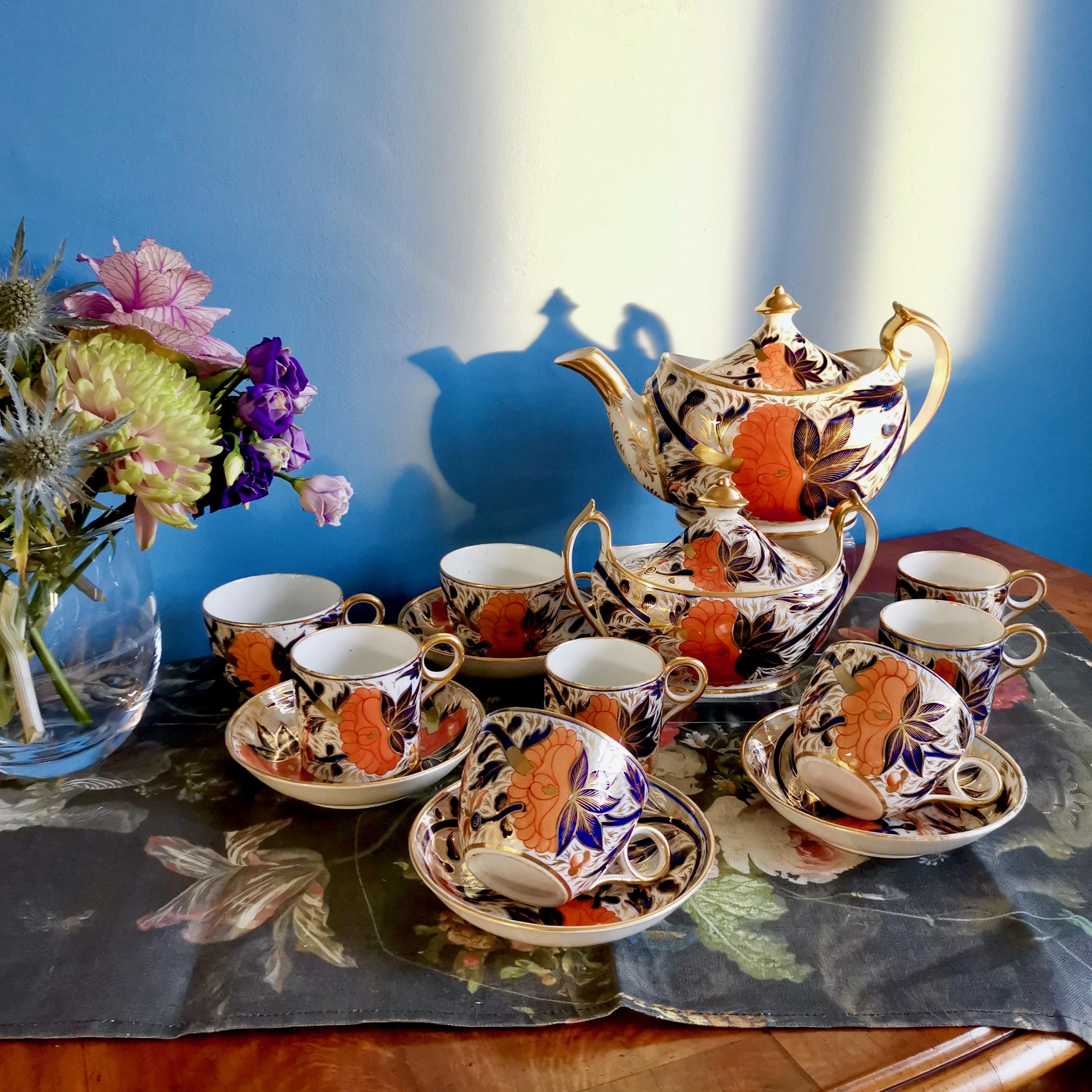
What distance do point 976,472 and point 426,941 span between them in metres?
0.95

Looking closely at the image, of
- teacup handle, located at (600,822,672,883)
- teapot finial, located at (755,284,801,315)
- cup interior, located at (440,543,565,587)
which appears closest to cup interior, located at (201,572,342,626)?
cup interior, located at (440,543,565,587)

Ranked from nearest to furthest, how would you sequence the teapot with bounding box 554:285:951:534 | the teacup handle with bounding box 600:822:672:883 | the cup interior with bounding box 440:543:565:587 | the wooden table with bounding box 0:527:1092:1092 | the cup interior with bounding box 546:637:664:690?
the wooden table with bounding box 0:527:1092:1092 → the teacup handle with bounding box 600:822:672:883 → the cup interior with bounding box 546:637:664:690 → the teapot with bounding box 554:285:951:534 → the cup interior with bounding box 440:543:565:587

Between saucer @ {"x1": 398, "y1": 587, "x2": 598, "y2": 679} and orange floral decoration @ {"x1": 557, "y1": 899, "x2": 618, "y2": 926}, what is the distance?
0.24 metres

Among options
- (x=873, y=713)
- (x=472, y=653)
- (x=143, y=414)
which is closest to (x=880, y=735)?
(x=873, y=713)

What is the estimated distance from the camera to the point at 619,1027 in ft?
1.49

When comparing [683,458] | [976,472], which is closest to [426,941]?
[683,458]

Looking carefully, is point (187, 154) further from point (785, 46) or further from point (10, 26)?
point (785, 46)

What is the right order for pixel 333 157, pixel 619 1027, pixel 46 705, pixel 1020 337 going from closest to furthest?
pixel 619 1027, pixel 46 705, pixel 333 157, pixel 1020 337

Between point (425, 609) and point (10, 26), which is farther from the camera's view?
point (425, 609)

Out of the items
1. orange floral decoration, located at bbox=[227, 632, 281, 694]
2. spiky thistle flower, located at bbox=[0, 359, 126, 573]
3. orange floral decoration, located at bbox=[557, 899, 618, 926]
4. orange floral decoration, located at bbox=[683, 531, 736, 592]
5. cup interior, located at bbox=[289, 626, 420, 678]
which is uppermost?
spiky thistle flower, located at bbox=[0, 359, 126, 573]

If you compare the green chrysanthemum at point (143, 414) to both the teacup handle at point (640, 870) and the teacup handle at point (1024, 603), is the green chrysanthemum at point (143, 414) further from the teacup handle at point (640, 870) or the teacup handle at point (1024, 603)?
the teacup handle at point (1024, 603)

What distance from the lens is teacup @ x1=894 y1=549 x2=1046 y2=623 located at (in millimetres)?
734

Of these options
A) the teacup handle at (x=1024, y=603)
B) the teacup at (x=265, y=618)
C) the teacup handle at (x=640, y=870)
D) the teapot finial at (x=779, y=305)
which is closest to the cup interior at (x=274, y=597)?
the teacup at (x=265, y=618)

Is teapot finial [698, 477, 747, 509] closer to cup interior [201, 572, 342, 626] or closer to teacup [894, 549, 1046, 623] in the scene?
Result: teacup [894, 549, 1046, 623]
